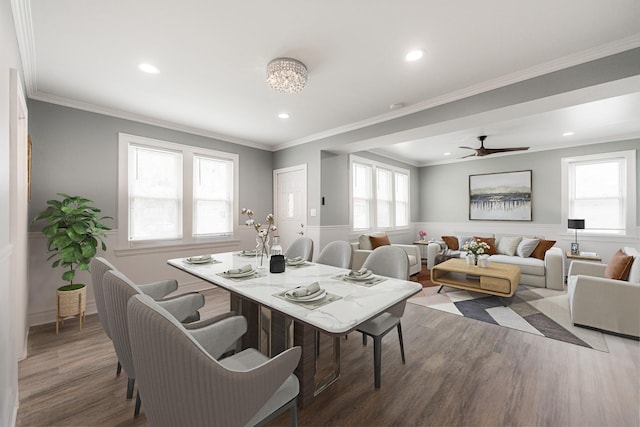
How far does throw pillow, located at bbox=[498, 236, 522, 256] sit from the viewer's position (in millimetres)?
5219

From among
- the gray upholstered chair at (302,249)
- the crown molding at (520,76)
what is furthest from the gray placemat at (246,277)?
the crown molding at (520,76)

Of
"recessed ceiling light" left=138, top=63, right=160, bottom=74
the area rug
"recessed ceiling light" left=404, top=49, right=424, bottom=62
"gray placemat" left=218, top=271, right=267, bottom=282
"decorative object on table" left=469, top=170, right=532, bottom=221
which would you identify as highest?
"recessed ceiling light" left=138, top=63, right=160, bottom=74

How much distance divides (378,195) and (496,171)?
2748mm

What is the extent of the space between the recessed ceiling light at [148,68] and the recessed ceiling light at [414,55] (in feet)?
7.59

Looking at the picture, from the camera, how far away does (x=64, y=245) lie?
2797 mm

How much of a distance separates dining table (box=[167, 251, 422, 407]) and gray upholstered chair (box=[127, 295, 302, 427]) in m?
0.36

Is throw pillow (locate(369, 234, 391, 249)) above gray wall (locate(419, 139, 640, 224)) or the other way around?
the other way around

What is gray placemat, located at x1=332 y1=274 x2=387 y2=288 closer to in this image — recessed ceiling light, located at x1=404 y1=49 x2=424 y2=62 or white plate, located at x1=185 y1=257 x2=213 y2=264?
white plate, located at x1=185 y1=257 x2=213 y2=264

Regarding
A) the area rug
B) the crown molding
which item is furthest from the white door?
the area rug

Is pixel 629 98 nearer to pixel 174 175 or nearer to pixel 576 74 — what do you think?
pixel 576 74

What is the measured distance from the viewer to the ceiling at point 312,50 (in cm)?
183

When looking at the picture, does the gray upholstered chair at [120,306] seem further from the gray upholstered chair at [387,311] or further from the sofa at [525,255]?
the sofa at [525,255]

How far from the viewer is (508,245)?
5.32m

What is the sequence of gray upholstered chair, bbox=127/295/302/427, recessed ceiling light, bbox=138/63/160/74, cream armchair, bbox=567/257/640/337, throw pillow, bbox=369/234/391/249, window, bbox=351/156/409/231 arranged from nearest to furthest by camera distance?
gray upholstered chair, bbox=127/295/302/427
recessed ceiling light, bbox=138/63/160/74
cream armchair, bbox=567/257/640/337
throw pillow, bbox=369/234/391/249
window, bbox=351/156/409/231
